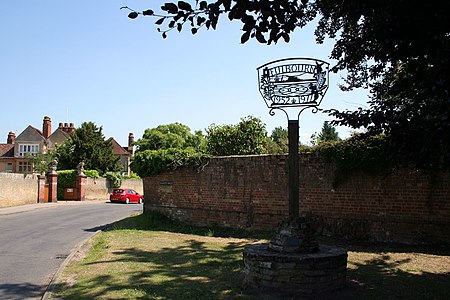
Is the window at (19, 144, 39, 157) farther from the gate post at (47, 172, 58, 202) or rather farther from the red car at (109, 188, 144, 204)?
the gate post at (47, 172, 58, 202)

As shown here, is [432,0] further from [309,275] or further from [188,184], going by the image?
[188,184]

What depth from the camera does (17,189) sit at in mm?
26891

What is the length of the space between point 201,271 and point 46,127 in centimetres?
6132

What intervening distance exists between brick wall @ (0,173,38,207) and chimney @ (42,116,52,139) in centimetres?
3524

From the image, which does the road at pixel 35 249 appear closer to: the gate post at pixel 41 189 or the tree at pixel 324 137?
the tree at pixel 324 137

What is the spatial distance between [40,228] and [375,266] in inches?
494

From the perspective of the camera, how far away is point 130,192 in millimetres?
37406

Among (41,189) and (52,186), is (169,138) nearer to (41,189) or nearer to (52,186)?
(52,186)

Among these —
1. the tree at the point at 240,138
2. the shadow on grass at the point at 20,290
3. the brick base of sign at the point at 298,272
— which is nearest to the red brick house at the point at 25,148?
the tree at the point at 240,138

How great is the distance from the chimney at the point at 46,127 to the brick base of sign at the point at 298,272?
204 ft

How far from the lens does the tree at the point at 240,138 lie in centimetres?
2145

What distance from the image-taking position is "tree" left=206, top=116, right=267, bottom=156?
21.5 meters

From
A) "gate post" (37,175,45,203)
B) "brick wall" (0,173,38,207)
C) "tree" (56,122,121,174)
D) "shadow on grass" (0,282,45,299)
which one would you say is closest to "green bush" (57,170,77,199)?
"gate post" (37,175,45,203)

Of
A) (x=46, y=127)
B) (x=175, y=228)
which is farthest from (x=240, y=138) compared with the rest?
(x=46, y=127)
